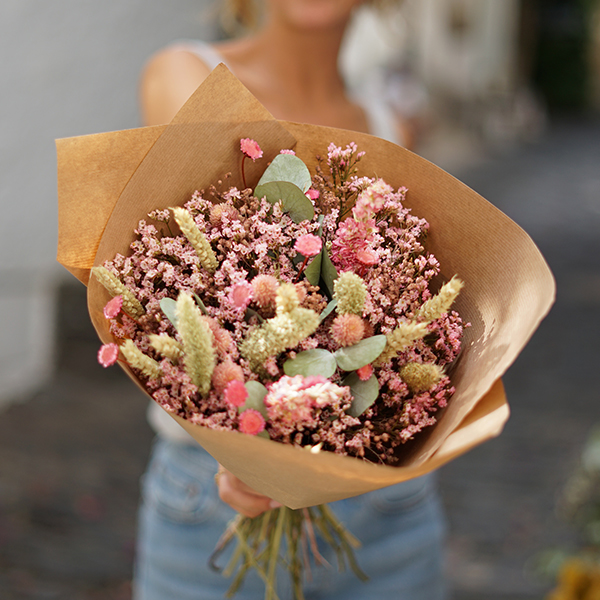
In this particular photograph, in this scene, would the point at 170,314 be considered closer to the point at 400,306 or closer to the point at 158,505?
the point at 400,306

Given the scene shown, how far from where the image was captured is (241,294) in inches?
32.7

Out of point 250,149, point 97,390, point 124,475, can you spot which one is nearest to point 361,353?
point 250,149

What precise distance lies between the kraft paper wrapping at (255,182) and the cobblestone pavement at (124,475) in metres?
2.27

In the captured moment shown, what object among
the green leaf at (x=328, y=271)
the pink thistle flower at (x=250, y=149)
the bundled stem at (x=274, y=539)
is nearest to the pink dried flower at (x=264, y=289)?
the green leaf at (x=328, y=271)

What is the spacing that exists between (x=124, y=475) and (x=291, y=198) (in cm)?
291

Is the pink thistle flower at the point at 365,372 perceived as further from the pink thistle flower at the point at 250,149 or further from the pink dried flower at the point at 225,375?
the pink thistle flower at the point at 250,149

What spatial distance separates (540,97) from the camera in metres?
19.6

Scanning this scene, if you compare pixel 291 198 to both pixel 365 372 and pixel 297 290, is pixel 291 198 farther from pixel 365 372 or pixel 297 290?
pixel 365 372

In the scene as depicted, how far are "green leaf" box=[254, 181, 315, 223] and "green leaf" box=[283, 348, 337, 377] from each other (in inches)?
8.7

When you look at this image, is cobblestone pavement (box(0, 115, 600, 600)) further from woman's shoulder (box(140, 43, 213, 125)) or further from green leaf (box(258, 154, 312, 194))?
green leaf (box(258, 154, 312, 194))

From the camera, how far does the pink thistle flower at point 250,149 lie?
0.97 m

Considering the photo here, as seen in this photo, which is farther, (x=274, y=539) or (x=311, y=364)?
(x=274, y=539)

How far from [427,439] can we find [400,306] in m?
0.20

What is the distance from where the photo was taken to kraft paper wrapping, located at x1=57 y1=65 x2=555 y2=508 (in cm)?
84
